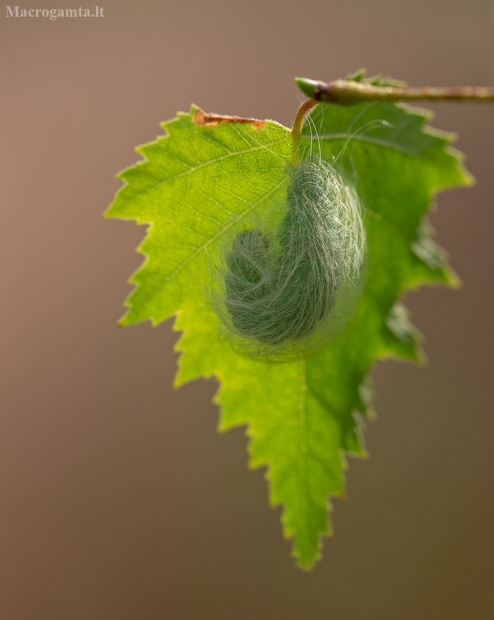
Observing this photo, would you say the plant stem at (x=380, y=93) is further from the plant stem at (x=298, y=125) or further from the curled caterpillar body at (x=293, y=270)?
the curled caterpillar body at (x=293, y=270)

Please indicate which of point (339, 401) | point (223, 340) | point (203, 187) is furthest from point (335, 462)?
point (203, 187)

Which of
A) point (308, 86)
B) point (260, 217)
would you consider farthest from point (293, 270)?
point (308, 86)

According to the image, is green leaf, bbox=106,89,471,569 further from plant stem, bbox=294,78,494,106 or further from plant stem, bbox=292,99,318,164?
plant stem, bbox=294,78,494,106

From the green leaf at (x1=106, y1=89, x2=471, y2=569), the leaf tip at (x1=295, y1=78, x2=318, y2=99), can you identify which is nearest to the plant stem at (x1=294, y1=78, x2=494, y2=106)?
the leaf tip at (x1=295, y1=78, x2=318, y2=99)

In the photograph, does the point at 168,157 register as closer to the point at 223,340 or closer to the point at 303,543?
the point at 223,340

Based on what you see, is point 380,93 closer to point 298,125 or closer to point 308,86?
point 308,86
